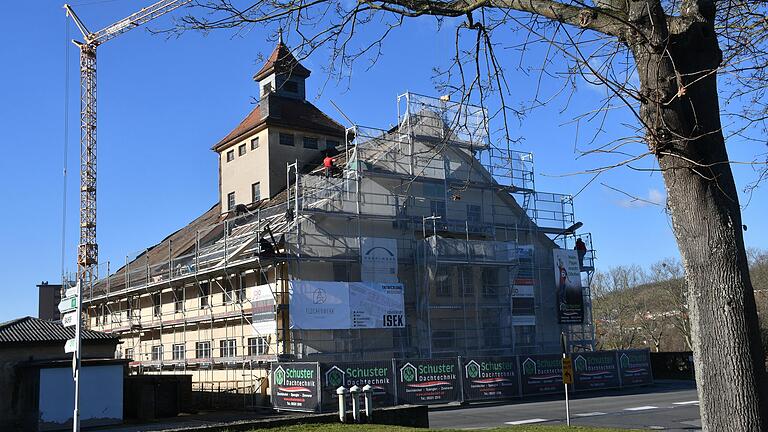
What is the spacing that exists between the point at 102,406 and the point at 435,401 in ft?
37.1

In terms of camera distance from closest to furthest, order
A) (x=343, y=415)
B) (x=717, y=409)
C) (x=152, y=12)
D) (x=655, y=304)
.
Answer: (x=717, y=409) → (x=343, y=415) → (x=655, y=304) → (x=152, y=12)

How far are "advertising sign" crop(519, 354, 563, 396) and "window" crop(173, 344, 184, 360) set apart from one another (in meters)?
16.1

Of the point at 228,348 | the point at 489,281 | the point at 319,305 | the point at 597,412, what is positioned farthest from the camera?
the point at 489,281

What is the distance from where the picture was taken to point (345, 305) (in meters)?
29.8

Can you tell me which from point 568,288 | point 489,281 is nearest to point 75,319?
point 489,281

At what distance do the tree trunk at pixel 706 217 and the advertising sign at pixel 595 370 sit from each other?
26805 mm

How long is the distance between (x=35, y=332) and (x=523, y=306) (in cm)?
2035

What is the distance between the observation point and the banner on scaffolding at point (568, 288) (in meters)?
36.6

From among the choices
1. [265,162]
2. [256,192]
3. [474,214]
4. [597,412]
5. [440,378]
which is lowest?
[597,412]

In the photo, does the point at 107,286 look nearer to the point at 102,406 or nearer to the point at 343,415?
the point at 102,406

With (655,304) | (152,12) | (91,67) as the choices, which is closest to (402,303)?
(655,304)

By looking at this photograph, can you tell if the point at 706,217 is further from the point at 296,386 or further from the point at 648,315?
the point at 648,315

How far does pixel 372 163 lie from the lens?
3381 cm

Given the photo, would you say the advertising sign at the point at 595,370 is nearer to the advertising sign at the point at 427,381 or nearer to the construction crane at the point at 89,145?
the advertising sign at the point at 427,381
